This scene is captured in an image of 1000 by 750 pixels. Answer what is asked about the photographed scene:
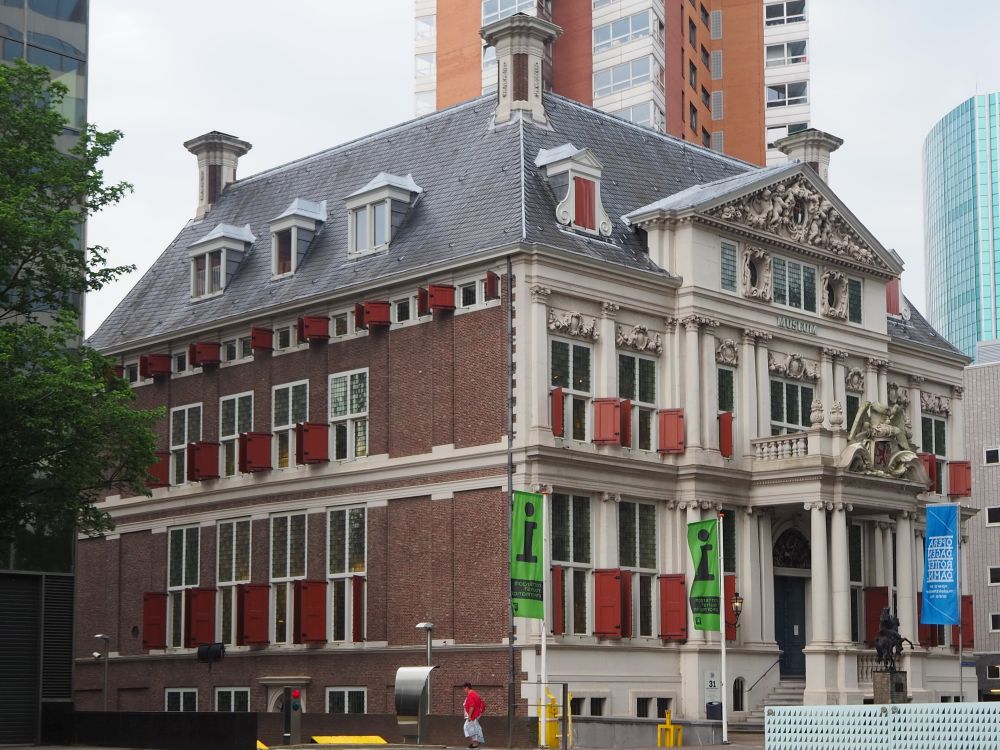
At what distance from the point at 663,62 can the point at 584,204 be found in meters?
49.0

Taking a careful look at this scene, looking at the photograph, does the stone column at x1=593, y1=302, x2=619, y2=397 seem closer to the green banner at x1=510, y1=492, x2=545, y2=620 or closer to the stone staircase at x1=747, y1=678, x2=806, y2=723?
the green banner at x1=510, y1=492, x2=545, y2=620

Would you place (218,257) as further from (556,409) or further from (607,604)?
(607,604)

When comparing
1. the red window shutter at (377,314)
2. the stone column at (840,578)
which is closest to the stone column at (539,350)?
the red window shutter at (377,314)

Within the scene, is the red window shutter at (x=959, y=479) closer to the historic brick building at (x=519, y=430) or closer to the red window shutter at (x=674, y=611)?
the historic brick building at (x=519, y=430)

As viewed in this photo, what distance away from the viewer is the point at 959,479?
195 ft

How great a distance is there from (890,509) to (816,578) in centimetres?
383

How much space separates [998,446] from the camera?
7494 centimetres

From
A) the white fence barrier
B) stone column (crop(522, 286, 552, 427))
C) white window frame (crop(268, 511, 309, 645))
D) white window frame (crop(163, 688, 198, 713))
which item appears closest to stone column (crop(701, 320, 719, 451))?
stone column (crop(522, 286, 552, 427))

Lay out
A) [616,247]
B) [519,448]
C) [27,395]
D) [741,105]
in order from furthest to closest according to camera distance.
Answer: [741,105]
[616,247]
[519,448]
[27,395]

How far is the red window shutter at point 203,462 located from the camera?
178 feet

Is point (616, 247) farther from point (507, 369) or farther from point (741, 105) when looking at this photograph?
point (741, 105)

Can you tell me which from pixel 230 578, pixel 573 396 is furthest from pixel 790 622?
pixel 230 578

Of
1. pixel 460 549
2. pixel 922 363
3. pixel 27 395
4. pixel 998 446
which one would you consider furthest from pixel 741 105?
pixel 27 395

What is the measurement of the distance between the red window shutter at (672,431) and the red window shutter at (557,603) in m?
5.11
